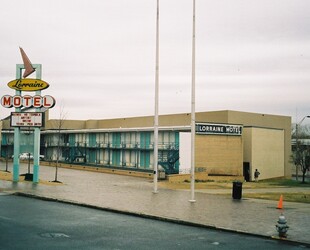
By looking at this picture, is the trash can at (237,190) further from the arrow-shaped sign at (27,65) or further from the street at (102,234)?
the arrow-shaped sign at (27,65)

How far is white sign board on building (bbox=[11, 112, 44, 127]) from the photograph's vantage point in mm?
31953

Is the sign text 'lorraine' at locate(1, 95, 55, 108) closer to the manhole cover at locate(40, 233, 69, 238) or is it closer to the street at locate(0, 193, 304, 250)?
the street at locate(0, 193, 304, 250)

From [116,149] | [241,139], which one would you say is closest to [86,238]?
[241,139]

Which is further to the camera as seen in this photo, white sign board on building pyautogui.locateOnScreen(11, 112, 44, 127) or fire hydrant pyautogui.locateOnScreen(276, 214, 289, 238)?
white sign board on building pyautogui.locateOnScreen(11, 112, 44, 127)

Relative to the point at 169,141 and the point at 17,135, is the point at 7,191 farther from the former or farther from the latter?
the point at 169,141

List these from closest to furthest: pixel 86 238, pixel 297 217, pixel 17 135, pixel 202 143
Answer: pixel 86 238, pixel 297 217, pixel 17 135, pixel 202 143

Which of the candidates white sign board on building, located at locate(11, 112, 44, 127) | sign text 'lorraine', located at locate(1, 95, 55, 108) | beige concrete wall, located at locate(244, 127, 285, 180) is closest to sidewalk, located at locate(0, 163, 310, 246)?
white sign board on building, located at locate(11, 112, 44, 127)

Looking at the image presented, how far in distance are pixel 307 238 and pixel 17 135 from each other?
24.3 meters

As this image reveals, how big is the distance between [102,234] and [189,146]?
36.1 m

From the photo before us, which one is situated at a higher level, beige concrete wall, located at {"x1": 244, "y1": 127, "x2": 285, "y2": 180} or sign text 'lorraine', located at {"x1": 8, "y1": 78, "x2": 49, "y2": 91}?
sign text 'lorraine', located at {"x1": 8, "y1": 78, "x2": 49, "y2": 91}

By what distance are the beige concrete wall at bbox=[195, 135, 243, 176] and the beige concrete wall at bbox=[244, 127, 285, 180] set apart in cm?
339

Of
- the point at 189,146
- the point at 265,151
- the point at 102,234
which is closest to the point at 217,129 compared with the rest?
the point at 189,146

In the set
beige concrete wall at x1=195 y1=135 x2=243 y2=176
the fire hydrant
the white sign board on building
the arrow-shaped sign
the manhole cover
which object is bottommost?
the manhole cover

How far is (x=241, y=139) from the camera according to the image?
52781 mm
